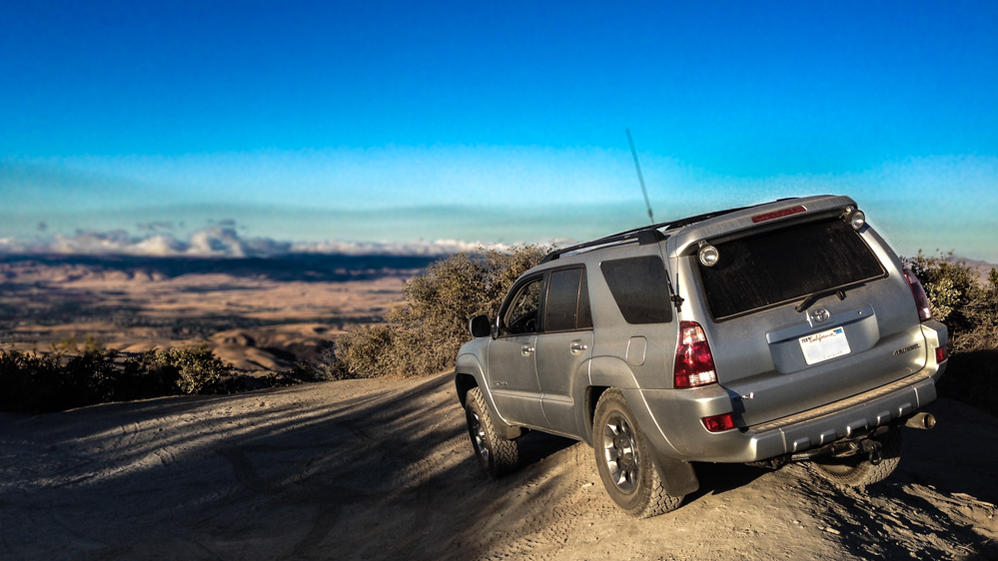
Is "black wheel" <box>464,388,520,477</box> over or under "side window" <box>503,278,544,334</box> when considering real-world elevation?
under

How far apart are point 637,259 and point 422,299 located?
11.9 m

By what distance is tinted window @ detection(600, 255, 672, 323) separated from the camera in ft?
15.3

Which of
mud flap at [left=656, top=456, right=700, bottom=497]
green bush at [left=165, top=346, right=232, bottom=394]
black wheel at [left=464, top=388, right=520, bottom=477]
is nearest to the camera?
mud flap at [left=656, top=456, right=700, bottom=497]

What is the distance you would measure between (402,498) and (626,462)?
10.7ft

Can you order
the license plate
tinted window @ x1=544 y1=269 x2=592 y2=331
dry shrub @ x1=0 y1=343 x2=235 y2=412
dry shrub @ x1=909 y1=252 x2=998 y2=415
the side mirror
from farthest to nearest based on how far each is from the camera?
1. dry shrub @ x1=0 y1=343 x2=235 y2=412
2. dry shrub @ x1=909 y1=252 x2=998 y2=415
3. the side mirror
4. tinted window @ x1=544 y1=269 x2=592 y2=331
5. the license plate

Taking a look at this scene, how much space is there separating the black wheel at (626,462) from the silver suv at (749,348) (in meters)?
0.01

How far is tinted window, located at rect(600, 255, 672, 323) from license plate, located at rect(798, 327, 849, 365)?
820mm

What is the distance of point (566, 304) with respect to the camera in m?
5.86

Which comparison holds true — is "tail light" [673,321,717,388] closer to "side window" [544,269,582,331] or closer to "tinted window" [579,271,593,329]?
"tinted window" [579,271,593,329]

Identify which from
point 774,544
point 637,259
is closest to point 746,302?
point 637,259

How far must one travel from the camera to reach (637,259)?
16.3 ft

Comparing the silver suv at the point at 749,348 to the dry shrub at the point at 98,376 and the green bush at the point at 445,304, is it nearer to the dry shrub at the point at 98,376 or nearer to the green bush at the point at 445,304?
the green bush at the point at 445,304

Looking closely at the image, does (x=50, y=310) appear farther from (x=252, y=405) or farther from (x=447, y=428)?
(x=447, y=428)

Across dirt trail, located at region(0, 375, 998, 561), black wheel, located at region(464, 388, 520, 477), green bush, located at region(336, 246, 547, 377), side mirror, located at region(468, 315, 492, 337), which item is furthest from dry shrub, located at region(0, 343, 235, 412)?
side mirror, located at region(468, 315, 492, 337)
